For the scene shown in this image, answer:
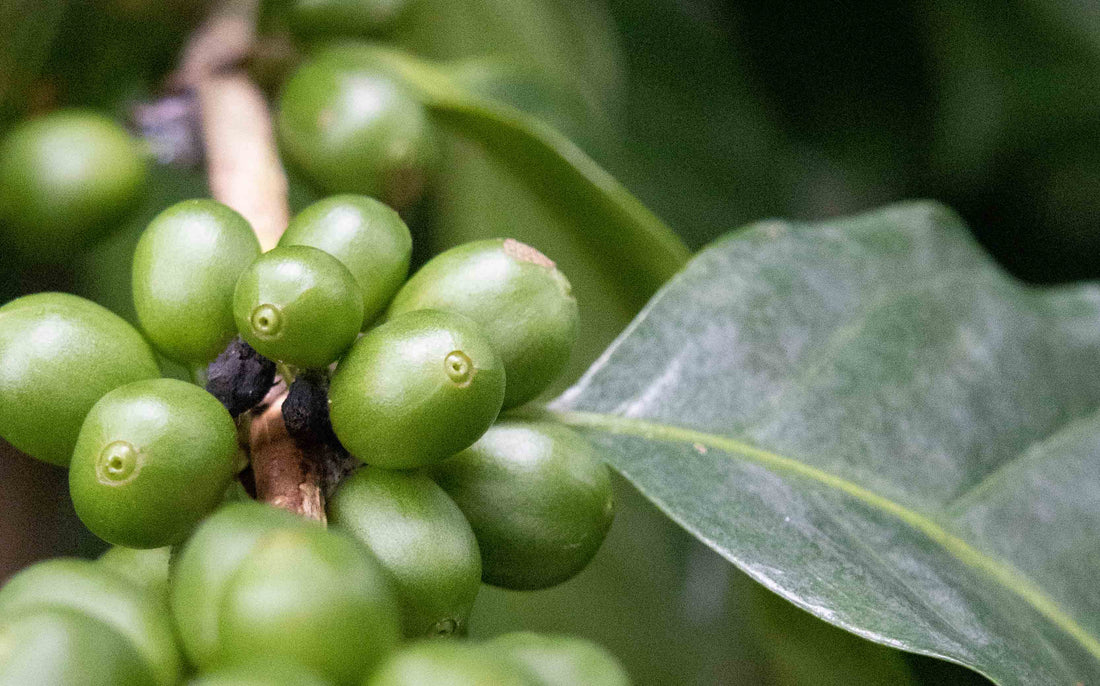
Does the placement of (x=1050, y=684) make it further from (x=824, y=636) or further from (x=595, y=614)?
(x=595, y=614)

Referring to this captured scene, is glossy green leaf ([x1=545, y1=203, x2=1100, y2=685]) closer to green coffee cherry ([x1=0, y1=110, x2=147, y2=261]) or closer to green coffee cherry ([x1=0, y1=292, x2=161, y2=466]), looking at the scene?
green coffee cherry ([x1=0, y1=292, x2=161, y2=466])

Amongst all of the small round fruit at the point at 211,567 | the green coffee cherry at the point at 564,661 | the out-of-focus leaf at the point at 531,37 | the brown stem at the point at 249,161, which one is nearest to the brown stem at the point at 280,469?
the brown stem at the point at 249,161

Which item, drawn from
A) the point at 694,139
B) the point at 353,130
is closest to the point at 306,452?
the point at 353,130

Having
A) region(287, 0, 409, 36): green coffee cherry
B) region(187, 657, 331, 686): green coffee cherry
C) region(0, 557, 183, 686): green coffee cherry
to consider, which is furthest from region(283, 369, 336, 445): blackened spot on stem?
region(287, 0, 409, 36): green coffee cherry

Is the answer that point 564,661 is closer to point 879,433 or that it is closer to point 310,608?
point 310,608

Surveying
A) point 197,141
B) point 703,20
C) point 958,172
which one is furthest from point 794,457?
point 703,20
